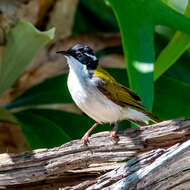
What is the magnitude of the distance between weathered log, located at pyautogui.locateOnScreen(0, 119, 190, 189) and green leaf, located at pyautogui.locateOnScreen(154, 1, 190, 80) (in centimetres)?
60

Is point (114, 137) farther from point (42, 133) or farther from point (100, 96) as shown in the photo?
point (42, 133)

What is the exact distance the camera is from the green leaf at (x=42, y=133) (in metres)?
3.25

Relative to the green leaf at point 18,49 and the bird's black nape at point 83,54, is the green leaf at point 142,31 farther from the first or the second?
the green leaf at point 18,49

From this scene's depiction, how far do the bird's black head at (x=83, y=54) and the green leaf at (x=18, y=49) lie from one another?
381 millimetres

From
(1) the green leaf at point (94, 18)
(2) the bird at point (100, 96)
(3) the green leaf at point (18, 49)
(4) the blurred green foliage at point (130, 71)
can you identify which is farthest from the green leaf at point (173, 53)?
(1) the green leaf at point (94, 18)

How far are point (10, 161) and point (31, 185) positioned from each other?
0.16 metres

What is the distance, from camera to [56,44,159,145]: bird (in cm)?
287

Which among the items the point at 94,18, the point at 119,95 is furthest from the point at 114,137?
the point at 94,18

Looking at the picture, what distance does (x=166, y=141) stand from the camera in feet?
8.63

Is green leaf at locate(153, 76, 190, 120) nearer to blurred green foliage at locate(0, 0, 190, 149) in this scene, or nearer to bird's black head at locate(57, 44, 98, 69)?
blurred green foliage at locate(0, 0, 190, 149)

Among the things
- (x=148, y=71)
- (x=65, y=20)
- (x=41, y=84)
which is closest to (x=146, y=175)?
(x=148, y=71)

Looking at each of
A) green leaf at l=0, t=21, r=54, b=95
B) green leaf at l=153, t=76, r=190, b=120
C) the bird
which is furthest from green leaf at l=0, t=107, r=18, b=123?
green leaf at l=153, t=76, r=190, b=120

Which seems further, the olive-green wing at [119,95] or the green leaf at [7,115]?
the green leaf at [7,115]

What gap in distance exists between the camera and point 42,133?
3.34 m
